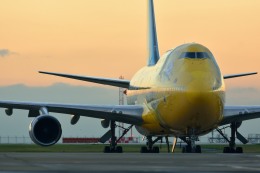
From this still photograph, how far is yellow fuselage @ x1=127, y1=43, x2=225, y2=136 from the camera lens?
105 ft

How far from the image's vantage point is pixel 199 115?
32.3 meters

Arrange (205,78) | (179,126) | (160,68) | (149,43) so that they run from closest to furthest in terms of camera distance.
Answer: (205,78) < (179,126) < (160,68) < (149,43)

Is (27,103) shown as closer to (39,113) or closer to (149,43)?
(39,113)

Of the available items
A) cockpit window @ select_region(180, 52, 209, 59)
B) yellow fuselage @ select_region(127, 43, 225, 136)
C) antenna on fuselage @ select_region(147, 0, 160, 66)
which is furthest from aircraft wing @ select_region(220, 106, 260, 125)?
antenna on fuselage @ select_region(147, 0, 160, 66)

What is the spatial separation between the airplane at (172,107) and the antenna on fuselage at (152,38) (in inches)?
216

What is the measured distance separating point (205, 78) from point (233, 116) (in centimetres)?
414

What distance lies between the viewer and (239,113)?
35.4 meters

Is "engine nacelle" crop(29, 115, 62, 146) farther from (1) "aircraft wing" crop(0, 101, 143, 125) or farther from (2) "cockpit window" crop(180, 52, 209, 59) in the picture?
(2) "cockpit window" crop(180, 52, 209, 59)

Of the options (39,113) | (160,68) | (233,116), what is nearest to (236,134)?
(233,116)

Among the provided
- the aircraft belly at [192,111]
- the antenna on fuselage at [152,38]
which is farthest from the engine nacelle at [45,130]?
the antenna on fuselage at [152,38]

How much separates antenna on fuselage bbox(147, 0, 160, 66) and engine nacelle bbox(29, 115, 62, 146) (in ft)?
40.7

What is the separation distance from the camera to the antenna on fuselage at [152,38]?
45000mm

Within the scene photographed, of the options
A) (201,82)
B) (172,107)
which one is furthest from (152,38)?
(201,82)

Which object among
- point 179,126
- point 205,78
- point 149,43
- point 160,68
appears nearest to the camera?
point 205,78
